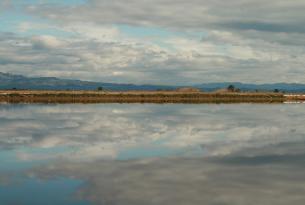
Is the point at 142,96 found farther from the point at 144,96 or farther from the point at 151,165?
the point at 151,165

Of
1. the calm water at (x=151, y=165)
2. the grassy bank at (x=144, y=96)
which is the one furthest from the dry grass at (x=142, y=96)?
the calm water at (x=151, y=165)

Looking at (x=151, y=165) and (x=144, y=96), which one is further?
(x=144, y=96)

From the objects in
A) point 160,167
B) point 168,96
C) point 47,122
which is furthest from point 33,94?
point 160,167

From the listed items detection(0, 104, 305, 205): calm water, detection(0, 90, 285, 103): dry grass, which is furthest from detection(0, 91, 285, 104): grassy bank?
detection(0, 104, 305, 205): calm water

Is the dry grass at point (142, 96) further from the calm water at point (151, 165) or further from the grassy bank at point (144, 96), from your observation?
the calm water at point (151, 165)

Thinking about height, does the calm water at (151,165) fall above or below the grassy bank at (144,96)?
below

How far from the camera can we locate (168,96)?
123125mm

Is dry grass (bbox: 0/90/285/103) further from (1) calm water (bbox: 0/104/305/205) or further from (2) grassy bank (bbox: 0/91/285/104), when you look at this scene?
(1) calm water (bbox: 0/104/305/205)

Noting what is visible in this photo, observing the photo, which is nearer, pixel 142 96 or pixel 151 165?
pixel 151 165

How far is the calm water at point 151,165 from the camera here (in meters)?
18.5

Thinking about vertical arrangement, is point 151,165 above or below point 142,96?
below

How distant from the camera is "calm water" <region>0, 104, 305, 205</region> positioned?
18453mm

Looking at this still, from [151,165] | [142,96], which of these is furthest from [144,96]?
[151,165]

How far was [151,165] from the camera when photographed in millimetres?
24969
